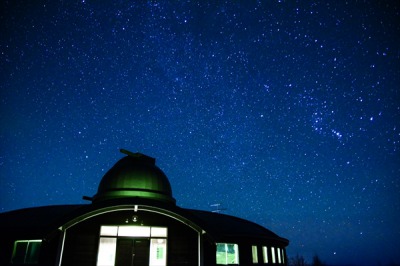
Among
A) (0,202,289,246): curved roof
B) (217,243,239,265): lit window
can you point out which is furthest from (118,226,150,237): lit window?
(217,243,239,265): lit window

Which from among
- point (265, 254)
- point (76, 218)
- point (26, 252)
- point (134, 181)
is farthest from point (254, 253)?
point (26, 252)

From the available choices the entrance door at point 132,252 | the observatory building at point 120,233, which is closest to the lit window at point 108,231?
the observatory building at point 120,233

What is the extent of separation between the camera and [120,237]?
13562 millimetres

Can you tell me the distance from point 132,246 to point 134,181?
3506 mm

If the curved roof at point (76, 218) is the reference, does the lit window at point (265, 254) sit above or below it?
below

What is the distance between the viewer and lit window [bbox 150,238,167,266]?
44.9 feet

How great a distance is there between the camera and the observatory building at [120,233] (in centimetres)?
1290

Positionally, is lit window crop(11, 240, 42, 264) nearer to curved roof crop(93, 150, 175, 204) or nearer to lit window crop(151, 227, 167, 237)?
curved roof crop(93, 150, 175, 204)

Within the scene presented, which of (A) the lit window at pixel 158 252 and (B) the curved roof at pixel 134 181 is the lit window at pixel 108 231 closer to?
(B) the curved roof at pixel 134 181

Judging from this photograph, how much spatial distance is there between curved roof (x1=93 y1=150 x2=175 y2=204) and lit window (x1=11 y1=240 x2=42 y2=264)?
3.69 metres

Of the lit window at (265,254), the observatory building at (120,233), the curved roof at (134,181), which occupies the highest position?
the curved roof at (134,181)

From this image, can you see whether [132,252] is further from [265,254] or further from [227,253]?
[265,254]

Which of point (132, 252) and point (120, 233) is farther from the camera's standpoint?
point (120, 233)

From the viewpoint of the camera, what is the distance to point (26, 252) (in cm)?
1364
